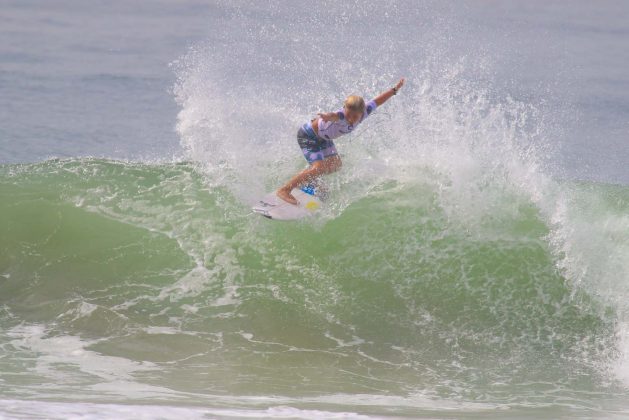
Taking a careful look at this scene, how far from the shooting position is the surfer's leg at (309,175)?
954 cm

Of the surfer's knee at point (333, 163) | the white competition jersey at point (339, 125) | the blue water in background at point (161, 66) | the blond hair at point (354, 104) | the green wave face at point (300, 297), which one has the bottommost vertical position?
the green wave face at point (300, 297)

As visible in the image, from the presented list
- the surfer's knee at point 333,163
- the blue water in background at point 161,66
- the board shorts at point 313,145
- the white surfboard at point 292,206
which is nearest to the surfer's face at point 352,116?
the board shorts at point 313,145

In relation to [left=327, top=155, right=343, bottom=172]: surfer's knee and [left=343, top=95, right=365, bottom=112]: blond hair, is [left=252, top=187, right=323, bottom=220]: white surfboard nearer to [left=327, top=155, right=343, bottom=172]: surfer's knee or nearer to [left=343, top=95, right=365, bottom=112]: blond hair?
[left=327, top=155, right=343, bottom=172]: surfer's knee

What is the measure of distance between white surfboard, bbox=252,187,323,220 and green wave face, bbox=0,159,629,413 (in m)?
0.33

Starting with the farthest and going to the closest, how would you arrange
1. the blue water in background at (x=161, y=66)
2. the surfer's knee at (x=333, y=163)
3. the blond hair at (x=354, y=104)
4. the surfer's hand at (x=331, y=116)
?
1. the blue water in background at (x=161, y=66)
2. the surfer's knee at (x=333, y=163)
3. the surfer's hand at (x=331, y=116)
4. the blond hair at (x=354, y=104)

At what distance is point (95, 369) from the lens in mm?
7633

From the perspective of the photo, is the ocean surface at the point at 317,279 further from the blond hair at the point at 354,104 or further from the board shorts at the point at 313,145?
the blond hair at the point at 354,104

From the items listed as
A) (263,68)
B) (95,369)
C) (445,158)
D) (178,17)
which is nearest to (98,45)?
(178,17)

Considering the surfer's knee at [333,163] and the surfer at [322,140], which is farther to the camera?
the surfer's knee at [333,163]

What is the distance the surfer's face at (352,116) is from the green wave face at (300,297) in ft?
4.38

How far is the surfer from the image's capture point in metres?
9.23

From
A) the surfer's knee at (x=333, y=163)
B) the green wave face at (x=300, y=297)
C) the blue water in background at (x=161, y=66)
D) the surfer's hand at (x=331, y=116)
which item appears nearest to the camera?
the green wave face at (x=300, y=297)

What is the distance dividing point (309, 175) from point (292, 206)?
382 millimetres

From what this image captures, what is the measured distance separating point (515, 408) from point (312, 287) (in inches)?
115
